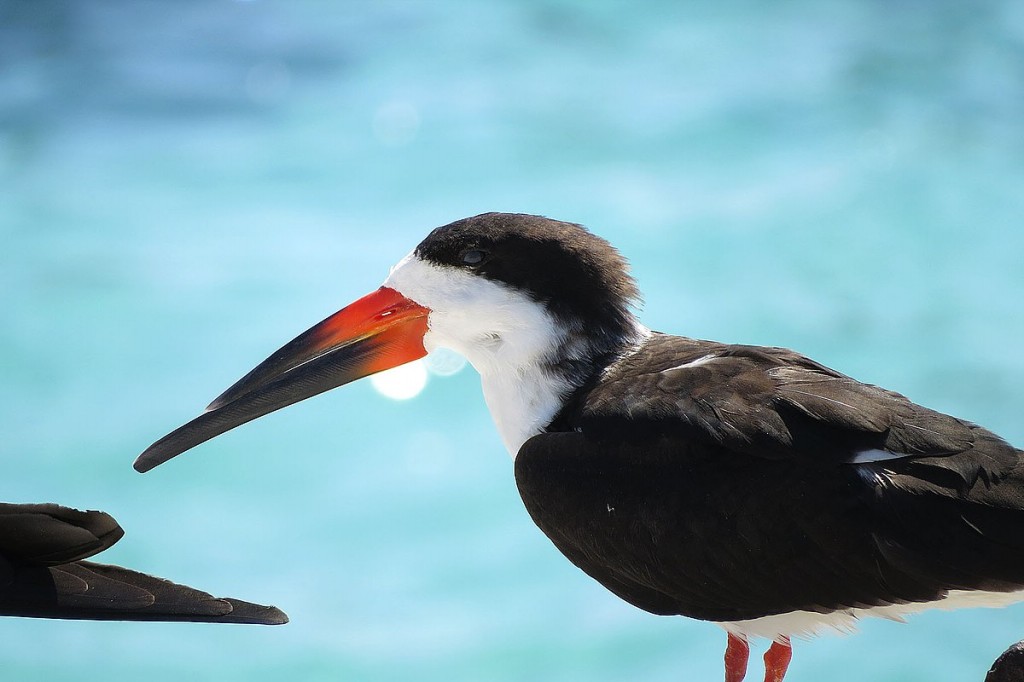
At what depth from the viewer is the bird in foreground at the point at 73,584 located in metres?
2.75

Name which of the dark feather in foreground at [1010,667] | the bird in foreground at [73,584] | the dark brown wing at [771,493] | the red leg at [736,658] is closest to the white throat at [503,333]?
the dark brown wing at [771,493]

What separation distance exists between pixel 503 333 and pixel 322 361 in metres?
0.57

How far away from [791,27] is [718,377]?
32.0 ft

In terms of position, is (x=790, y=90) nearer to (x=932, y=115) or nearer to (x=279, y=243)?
(x=932, y=115)

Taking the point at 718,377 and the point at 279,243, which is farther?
the point at 279,243

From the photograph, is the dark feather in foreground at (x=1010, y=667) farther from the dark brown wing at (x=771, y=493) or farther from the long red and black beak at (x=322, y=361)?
the long red and black beak at (x=322, y=361)

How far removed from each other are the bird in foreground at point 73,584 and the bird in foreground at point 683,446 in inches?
31.3

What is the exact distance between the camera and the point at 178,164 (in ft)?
34.9

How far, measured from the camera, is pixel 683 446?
3.15m

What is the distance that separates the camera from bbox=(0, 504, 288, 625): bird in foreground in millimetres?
2748

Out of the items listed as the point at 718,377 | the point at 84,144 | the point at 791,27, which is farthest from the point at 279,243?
the point at 718,377

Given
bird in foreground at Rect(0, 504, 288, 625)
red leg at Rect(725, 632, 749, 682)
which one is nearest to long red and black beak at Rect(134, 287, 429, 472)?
bird in foreground at Rect(0, 504, 288, 625)

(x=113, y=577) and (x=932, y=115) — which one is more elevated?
(x=932, y=115)

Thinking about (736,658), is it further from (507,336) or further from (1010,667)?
(507,336)
